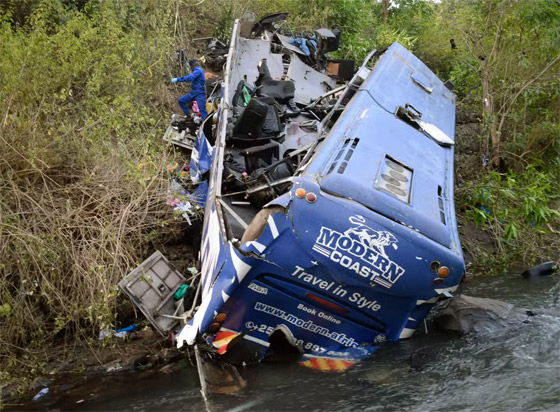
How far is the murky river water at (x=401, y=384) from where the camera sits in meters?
4.06

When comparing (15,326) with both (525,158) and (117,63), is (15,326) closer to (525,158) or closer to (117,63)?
(117,63)

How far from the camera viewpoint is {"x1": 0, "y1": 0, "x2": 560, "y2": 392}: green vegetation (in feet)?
18.0

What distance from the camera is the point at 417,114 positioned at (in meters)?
6.57

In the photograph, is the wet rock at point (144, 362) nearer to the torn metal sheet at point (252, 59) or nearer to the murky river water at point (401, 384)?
the murky river water at point (401, 384)

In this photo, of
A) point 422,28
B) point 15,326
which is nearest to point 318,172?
point 15,326

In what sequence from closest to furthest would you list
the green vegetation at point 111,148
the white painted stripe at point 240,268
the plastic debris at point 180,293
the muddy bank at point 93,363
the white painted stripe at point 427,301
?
the white painted stripe at point 240,268 < the white painted stripe at point 427,301 < the muddy bank at point 93,363 < the green vegetation at point 111,148 < the plastic debris at point 180,293

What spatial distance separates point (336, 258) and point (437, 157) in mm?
2156

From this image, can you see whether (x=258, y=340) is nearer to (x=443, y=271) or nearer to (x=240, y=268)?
(x=240, y=268)

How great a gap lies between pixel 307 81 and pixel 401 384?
5957mm

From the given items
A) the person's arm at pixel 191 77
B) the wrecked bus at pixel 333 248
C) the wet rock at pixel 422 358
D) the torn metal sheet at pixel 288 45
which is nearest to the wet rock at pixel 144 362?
the wrecked bus at pixel 333 248

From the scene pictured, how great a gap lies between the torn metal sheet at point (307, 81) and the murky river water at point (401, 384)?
4.87m

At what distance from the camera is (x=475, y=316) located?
5.29 m

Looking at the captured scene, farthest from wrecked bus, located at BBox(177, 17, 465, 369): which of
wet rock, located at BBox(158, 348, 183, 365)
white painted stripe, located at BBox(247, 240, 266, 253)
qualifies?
wet rock, located at BBox(158, 348, 183, 365)

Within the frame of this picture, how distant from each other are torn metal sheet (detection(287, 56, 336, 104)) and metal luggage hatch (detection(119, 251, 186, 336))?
393 centimetres
